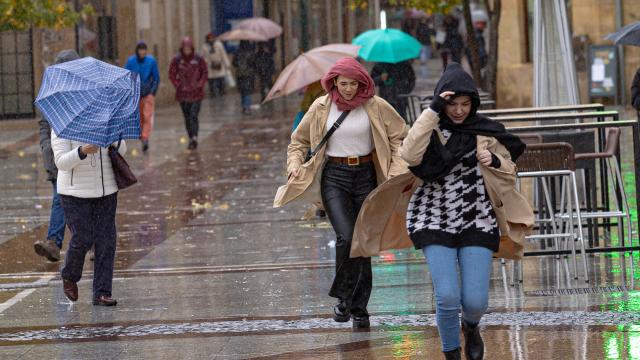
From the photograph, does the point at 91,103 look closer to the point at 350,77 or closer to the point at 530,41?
the point at 350,77

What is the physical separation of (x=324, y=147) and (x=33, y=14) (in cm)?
1875

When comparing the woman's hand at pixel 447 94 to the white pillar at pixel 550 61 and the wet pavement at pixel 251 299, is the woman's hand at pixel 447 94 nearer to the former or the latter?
the wet pavement at pixel 251 299

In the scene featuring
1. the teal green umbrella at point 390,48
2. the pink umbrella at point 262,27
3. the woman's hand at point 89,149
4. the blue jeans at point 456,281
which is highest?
the pink umbrella at point 262,27

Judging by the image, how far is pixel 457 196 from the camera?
274 inches

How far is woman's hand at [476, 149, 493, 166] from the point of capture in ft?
22.6

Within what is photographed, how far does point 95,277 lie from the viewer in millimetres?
10047

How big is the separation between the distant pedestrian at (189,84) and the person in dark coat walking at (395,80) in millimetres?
4350

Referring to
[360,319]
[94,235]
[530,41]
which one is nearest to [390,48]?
[94,235]

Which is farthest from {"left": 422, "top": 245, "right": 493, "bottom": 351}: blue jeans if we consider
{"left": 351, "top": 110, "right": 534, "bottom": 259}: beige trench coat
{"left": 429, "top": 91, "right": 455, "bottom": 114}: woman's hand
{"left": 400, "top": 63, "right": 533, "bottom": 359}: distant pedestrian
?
{"left": 429, "top": 91, "right": 455, "bottom": 114}: woman's hand

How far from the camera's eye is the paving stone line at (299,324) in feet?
28.0

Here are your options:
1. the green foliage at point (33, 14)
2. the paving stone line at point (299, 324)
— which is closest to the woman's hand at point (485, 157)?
the paving stone line at point (299, 324)

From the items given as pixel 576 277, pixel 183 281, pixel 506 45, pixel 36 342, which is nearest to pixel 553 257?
pixel 576 277

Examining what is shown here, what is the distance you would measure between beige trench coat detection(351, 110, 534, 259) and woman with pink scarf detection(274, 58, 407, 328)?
0.94m

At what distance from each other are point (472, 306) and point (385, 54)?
1257cm
